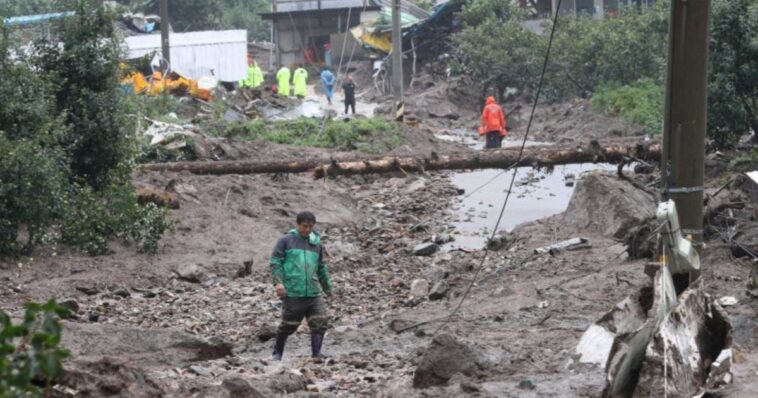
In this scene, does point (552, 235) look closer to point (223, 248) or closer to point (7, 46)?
point (223, 248)

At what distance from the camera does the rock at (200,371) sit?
9618mm

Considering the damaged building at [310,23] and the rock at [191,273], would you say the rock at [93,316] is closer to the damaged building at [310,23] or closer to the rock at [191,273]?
the rock at [191,273]

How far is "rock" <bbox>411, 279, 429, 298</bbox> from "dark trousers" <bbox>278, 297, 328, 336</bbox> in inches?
145

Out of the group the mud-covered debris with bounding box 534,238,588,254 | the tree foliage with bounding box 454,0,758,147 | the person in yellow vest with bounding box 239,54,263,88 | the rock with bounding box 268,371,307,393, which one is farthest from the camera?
the person in yellow vest with bounding box 239,54,263,88

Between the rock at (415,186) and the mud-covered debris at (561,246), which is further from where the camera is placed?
the rock at (415,186)

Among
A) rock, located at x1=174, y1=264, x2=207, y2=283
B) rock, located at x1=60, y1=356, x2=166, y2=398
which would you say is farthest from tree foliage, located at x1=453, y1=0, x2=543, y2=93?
rock, located at x1=60, y1=356, x2=166, y2=398

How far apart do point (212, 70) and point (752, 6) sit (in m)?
27.6

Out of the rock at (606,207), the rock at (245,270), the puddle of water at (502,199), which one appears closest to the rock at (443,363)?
the rock at (606,207)

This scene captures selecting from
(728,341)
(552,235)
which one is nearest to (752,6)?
(552,235)

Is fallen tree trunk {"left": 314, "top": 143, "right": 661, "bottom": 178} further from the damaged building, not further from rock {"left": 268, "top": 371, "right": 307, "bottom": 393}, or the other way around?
the damaged building

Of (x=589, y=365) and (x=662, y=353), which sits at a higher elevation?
(x=662, y=353)

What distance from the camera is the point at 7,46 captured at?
15992 mm

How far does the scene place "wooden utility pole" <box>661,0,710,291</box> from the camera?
28.3 ft

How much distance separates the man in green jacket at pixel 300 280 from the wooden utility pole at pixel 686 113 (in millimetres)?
3364
